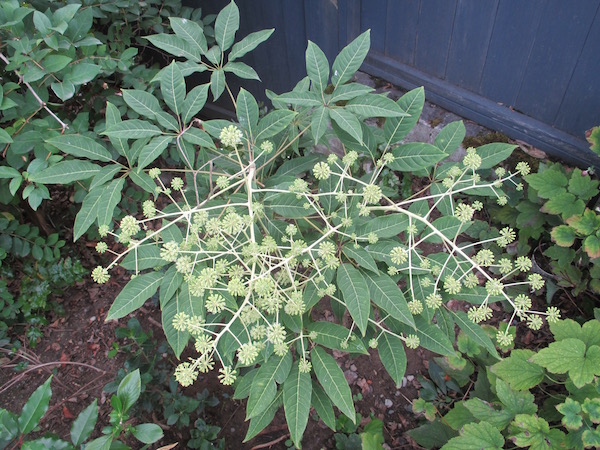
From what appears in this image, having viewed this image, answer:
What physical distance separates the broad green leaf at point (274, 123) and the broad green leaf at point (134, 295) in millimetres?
576

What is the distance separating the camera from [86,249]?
2.83 m

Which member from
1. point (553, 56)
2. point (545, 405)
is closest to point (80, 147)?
point (545, 405)

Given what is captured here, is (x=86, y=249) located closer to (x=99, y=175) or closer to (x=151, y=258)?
(x=99, y=175)

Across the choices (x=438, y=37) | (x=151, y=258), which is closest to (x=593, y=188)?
(x=438, y=37)

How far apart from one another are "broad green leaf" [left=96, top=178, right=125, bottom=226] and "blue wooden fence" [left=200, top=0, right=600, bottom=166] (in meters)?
2.13

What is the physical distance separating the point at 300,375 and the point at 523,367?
86cm

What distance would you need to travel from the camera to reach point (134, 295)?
4.33 feet

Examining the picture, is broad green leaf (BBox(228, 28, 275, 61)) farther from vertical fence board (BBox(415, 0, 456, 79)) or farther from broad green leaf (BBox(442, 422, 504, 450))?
broad green leaf (BBox(442, 422, 504, 450))

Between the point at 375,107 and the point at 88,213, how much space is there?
3.27 feet

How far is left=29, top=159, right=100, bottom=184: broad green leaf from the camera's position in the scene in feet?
4.81

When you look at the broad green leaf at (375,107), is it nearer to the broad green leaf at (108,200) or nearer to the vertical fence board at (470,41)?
the broad green leaf at (108,200)

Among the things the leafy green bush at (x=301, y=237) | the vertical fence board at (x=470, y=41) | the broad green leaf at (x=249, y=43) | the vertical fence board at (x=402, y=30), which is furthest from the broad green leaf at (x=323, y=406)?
the vertical fence board at (x=402, y=30)

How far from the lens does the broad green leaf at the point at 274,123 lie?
1.44 meters

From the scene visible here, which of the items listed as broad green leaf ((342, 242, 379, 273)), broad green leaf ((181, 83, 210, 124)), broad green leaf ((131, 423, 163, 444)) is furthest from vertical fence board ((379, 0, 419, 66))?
broad green leaf ((131, 423, 163, 444))
